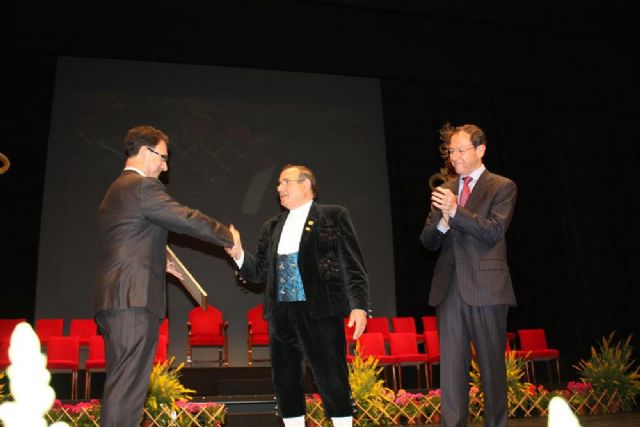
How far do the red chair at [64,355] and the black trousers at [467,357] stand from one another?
4894 mm

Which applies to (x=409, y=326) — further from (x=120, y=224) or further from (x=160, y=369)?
(x=120, y=224)

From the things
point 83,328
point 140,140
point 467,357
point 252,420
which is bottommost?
point 252,420

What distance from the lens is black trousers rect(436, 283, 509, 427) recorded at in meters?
2.79

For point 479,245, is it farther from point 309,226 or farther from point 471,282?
point 309,226

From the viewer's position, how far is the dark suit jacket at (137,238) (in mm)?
2672

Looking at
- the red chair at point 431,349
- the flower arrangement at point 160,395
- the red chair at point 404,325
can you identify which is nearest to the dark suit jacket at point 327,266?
the flower arrangement at point 160,395

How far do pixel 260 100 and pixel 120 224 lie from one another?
6.80 metres

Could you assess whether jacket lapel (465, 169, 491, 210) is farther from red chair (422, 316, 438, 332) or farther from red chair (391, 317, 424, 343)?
red chair (422, 316, 438, 332)

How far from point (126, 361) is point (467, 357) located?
154 cm

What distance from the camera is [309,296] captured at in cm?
304

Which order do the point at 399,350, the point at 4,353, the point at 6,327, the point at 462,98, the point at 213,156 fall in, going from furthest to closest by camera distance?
the point at 462,98 < the point at 213,156 < the point at 399,350 < the point at 6,327 < the point at 4,353

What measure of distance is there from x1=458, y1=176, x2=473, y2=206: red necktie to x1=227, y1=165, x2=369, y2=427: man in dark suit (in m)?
0.59

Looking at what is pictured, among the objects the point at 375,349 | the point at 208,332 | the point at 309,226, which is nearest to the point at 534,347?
the point at 375,349

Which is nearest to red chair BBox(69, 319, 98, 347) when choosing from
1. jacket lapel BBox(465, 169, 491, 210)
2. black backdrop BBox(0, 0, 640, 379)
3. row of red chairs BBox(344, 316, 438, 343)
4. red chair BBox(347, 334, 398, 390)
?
black backdrop BBox(0, 0, 640, 379)
